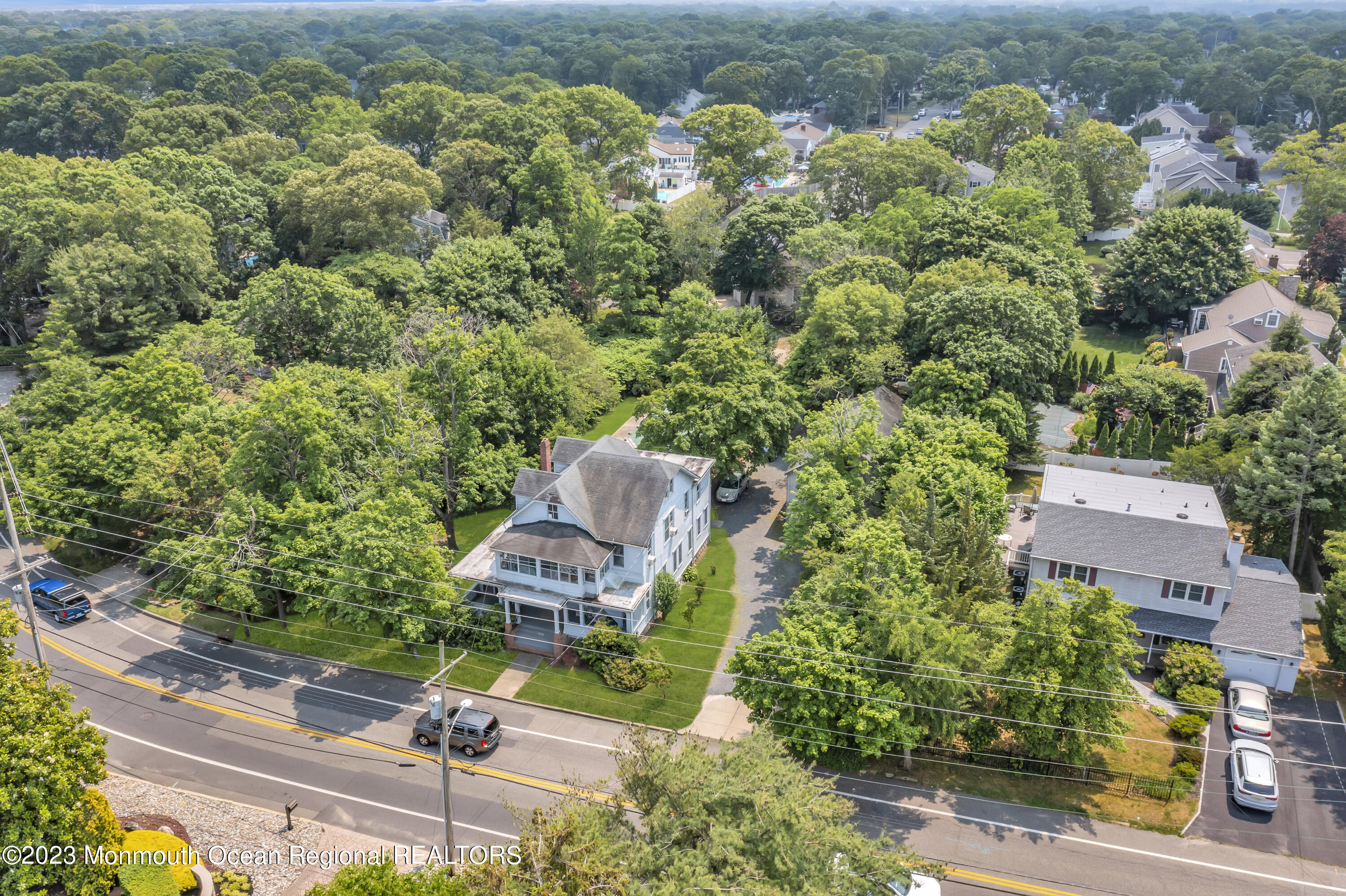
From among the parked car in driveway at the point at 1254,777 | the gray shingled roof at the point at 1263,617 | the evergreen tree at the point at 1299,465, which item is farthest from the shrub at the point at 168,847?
the evergreen tree at the point at 1299,465

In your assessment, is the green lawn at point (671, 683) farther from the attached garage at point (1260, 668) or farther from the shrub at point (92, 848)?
the attached garage at point (1260, 668)

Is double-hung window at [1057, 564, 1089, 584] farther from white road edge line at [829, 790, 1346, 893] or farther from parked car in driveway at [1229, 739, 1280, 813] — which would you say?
white road edge line at [829, 790, 1346, 893]

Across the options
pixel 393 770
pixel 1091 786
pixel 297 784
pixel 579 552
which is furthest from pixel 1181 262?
pixel 297 784

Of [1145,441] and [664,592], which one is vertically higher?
[1145,441]

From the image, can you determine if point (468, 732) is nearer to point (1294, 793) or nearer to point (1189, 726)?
point (1189, 726)

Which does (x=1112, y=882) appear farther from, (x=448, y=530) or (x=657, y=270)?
(x=657, y=270)
